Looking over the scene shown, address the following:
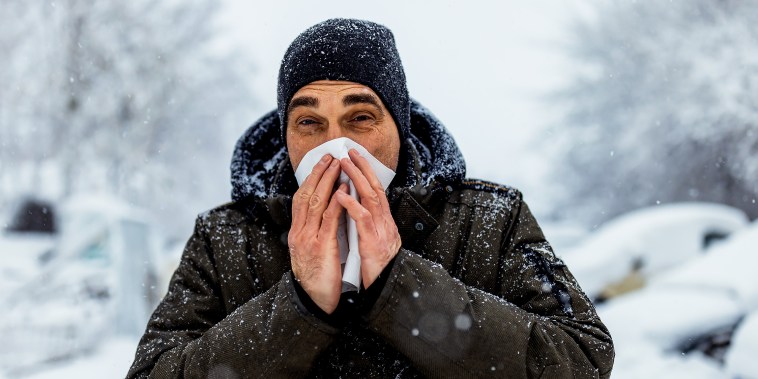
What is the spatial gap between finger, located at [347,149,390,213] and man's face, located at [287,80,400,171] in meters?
0.23

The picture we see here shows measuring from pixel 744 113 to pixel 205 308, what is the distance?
14.3m

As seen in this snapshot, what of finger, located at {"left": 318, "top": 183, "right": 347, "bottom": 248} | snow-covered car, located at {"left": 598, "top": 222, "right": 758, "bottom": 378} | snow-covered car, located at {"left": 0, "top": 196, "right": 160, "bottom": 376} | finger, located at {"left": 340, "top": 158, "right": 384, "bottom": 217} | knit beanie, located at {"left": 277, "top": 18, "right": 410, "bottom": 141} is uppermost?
snow-covered car, located at {"left": 598, "top": 222, "right": 758, "bottom": 378}

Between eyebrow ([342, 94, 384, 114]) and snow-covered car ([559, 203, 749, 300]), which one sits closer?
eyebrow ([342, 94, 384, 114])

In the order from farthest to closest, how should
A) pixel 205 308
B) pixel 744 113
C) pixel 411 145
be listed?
pixel 744 113, pixel 411 145, pixel 205 308

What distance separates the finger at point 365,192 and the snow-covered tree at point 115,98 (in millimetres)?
19743

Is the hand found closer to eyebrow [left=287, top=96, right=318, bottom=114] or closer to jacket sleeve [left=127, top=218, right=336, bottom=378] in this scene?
jacket sleeve [left=127, top=218, right=336, bottom=378]

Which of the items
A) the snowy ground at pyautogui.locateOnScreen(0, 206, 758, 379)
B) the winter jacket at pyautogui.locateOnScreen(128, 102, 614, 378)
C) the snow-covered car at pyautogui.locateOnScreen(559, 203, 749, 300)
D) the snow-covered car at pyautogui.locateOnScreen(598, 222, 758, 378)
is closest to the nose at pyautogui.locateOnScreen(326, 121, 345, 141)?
the winter jacket at pyautogui.locateOnScreen(128, 102, 614, 378)

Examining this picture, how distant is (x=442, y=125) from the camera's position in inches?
83.1

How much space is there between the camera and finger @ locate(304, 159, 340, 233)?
146cm

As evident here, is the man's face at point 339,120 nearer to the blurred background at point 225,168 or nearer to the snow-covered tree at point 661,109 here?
the blurred background at point 225,168

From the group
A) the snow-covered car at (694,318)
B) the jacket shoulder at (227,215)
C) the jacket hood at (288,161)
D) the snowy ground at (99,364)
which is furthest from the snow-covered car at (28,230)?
the jacket shoulder at (227,215)

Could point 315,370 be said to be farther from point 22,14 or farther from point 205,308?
point 22,14

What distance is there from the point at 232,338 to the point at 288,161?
0.70 metres

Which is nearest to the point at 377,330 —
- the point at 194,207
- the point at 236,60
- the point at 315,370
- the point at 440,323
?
the point at 440,323
